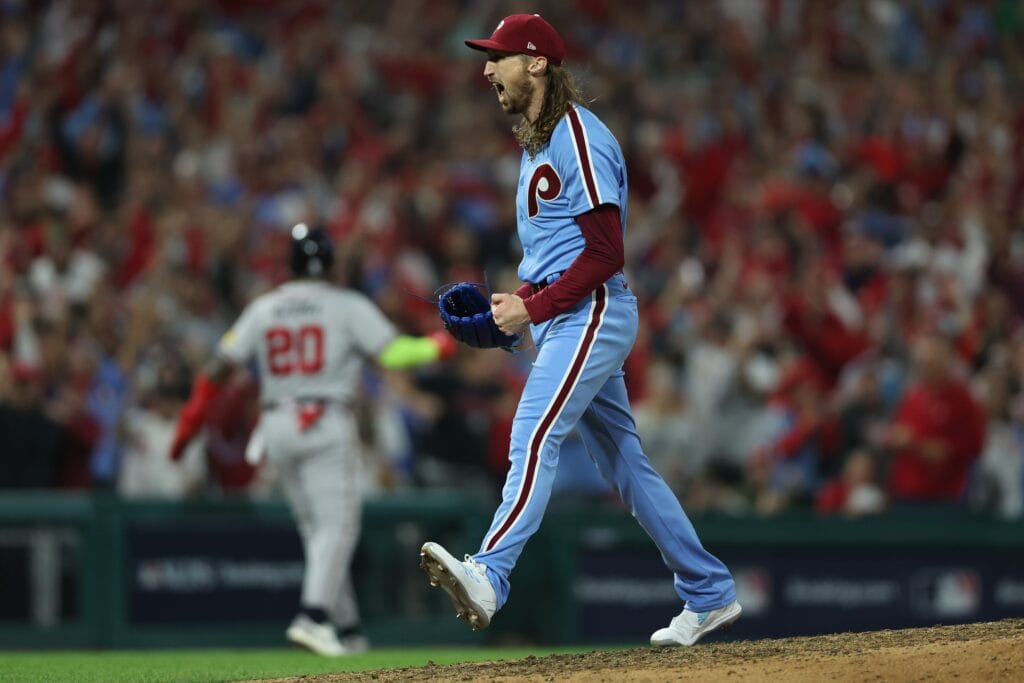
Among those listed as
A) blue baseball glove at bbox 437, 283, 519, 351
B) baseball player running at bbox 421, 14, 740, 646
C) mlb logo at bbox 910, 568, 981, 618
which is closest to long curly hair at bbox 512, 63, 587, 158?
baseball player running at bbox 421, 14, 740, 646

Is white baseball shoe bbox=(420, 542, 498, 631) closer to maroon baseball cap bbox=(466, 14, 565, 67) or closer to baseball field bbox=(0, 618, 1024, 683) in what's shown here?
baseball field bbox=(0, 618, 1024, 683)

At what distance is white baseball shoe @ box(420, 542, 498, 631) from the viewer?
5.59 metres

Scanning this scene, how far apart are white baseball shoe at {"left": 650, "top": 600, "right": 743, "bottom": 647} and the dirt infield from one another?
0.06 m

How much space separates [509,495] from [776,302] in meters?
7.90

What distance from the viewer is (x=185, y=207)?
43.8 ft

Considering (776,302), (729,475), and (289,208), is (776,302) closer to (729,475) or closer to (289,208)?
(729,475)

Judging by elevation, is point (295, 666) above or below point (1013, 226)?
below

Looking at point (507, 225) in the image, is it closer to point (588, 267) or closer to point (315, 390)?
point (315, 390)

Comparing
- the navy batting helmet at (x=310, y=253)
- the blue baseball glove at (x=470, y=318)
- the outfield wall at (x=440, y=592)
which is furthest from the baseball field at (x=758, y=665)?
the outfield wall at (x=440, y=592)

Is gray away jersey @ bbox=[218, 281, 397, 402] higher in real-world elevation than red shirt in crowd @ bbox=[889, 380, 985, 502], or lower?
higher

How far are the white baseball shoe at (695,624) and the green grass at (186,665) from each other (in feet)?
3.63

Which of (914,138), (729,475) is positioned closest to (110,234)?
(729,475)

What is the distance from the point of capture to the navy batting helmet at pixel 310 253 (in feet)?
30.1

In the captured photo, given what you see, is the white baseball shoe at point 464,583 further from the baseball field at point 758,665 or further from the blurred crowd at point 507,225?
the blurred crowd at point 507,225
